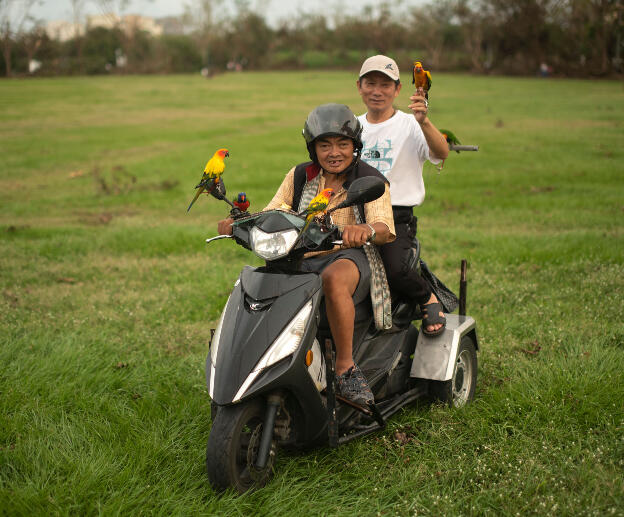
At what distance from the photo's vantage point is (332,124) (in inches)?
137

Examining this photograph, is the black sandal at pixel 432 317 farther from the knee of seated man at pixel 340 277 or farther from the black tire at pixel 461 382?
the knee of seated man at pixel 340 277

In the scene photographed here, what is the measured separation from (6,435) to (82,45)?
6944 cm

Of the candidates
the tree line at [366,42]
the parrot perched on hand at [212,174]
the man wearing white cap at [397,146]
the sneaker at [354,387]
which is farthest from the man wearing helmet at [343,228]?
the tree line at [366,42]

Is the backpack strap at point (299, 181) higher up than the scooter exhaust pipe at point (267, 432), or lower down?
higher up

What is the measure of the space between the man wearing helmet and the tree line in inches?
1811

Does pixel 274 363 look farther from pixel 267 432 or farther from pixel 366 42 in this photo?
pixel 366 42

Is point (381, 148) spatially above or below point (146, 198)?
above

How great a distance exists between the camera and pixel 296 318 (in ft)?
10.3

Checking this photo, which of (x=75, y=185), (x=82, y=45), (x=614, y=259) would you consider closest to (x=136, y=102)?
(x=75, y=185)

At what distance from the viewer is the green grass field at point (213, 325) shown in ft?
10.4

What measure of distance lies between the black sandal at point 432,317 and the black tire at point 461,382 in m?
0.19

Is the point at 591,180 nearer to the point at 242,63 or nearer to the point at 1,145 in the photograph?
the point at 1,145

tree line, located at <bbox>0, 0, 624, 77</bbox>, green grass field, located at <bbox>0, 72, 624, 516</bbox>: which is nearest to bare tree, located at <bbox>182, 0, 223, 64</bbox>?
tree line, located at <bbox>0, 0, 624, 77</bbox>

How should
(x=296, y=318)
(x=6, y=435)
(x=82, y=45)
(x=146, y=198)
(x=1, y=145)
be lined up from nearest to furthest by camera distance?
(x=296, y=318) → (x=6, y=435) → (x=146, y=198) → (x=1, y=145) → (x=82, y=45)
